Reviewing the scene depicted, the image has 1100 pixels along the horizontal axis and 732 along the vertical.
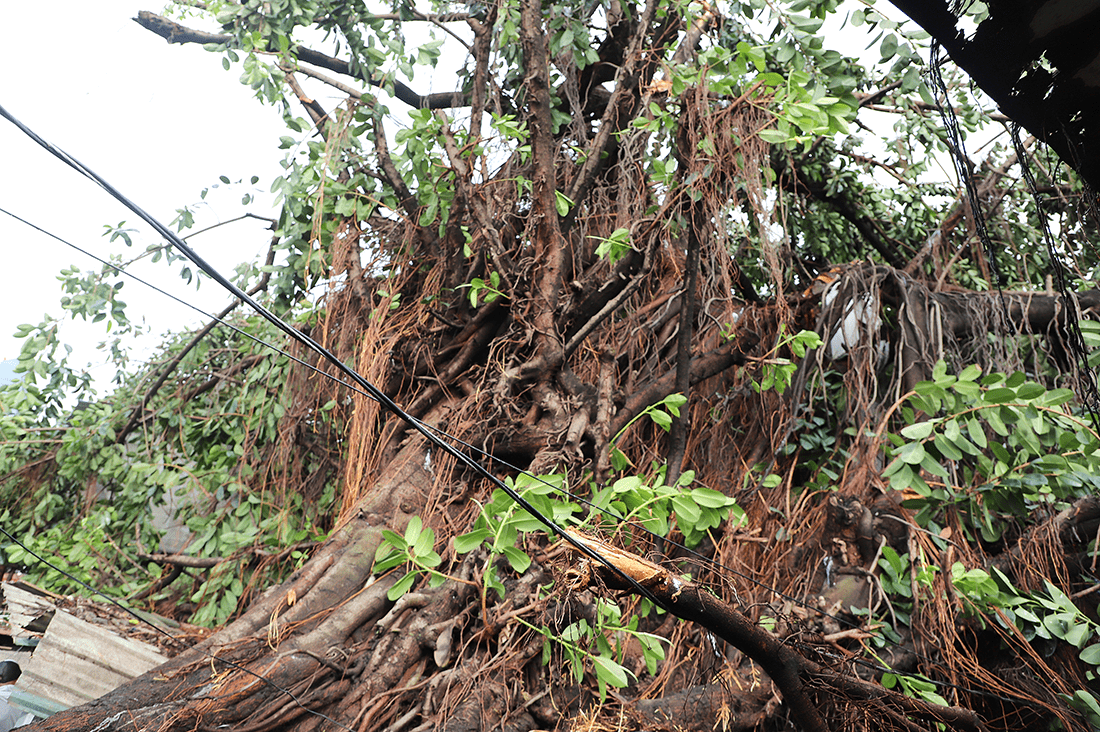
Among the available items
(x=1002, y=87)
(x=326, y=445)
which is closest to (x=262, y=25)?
(x=326, y=445)

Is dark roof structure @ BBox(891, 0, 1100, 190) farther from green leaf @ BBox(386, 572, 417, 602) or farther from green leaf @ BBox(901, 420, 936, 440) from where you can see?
green leaf @ BBox(386, 572, 417, 602)

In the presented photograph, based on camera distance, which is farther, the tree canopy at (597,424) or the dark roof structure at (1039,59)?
the tree canopy at (597,424)

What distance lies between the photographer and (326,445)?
3.25m

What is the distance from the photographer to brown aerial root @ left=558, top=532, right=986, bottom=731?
1.53 meters

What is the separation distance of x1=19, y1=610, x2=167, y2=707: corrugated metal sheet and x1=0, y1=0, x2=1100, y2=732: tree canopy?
250mm

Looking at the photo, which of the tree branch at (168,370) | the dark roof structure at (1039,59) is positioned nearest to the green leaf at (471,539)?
the dark roof structure at (1039,59)

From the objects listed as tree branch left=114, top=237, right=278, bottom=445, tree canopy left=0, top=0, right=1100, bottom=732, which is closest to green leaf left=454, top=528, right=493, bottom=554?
tree canopy left=0, top=0, right=1100, bottom=732

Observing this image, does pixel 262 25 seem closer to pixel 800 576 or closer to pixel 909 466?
pixel 909 466

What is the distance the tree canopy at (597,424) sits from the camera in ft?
6.59

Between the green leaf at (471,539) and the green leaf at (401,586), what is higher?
the green leaf at (471,539)

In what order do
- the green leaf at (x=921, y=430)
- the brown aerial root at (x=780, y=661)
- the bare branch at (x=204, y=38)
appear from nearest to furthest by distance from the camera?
the brown aerial root at (x=780, y=661)
the green leaf at (x=921, y=430)
the bare branch at (x=204, y=38)

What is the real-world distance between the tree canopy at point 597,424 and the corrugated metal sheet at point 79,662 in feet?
0.82

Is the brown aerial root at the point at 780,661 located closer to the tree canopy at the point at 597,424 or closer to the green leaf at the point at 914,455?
the tree canopy at the point at 597,424

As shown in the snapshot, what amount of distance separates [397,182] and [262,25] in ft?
2.74
